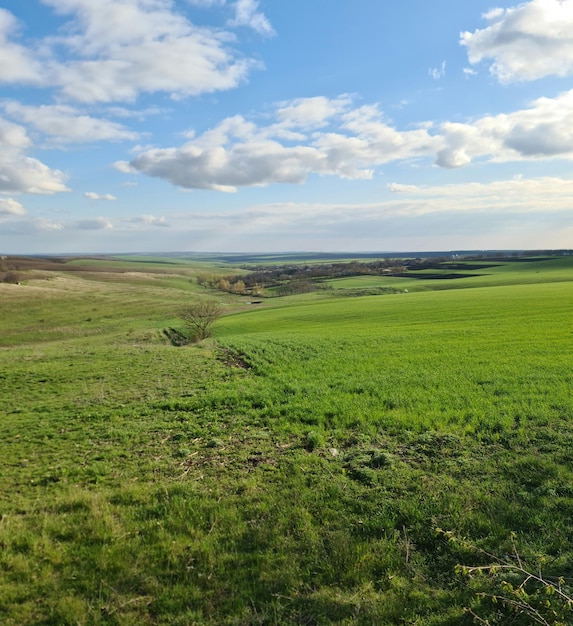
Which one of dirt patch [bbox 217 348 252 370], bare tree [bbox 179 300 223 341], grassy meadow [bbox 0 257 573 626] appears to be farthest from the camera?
bare tree [bbox 179 300 223 341]

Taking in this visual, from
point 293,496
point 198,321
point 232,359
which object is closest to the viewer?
point 293,496

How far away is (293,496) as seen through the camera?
869cm

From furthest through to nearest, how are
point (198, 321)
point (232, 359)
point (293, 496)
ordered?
point (198, 321), point (232, 359), point (293, 496)

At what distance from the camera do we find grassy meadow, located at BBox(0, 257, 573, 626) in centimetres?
584

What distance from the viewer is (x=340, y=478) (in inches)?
373

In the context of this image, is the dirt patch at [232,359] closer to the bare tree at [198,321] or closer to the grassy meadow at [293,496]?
the grassy meadow at [293,496]

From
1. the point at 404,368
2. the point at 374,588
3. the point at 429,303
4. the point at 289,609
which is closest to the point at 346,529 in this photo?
the point at 374,588

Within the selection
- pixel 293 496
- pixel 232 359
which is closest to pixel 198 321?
pixel 232 359

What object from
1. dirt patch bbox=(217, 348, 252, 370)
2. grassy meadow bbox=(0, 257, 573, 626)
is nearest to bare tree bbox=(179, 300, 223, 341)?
dirt patch bbox=(217, 348, 252, 370)

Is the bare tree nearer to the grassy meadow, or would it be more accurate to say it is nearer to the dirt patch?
the dirt patch

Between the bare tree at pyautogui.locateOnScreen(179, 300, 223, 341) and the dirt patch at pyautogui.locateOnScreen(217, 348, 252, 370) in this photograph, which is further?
the bare tree at pyautogui.locateOnScreen(179, 300, 223, 341)

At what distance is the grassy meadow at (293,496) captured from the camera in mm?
5844

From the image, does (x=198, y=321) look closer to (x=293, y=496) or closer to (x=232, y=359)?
(x=232, y=359)

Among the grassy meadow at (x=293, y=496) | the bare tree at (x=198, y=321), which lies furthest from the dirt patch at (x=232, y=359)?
the bare tree at (x=198, y=321)
